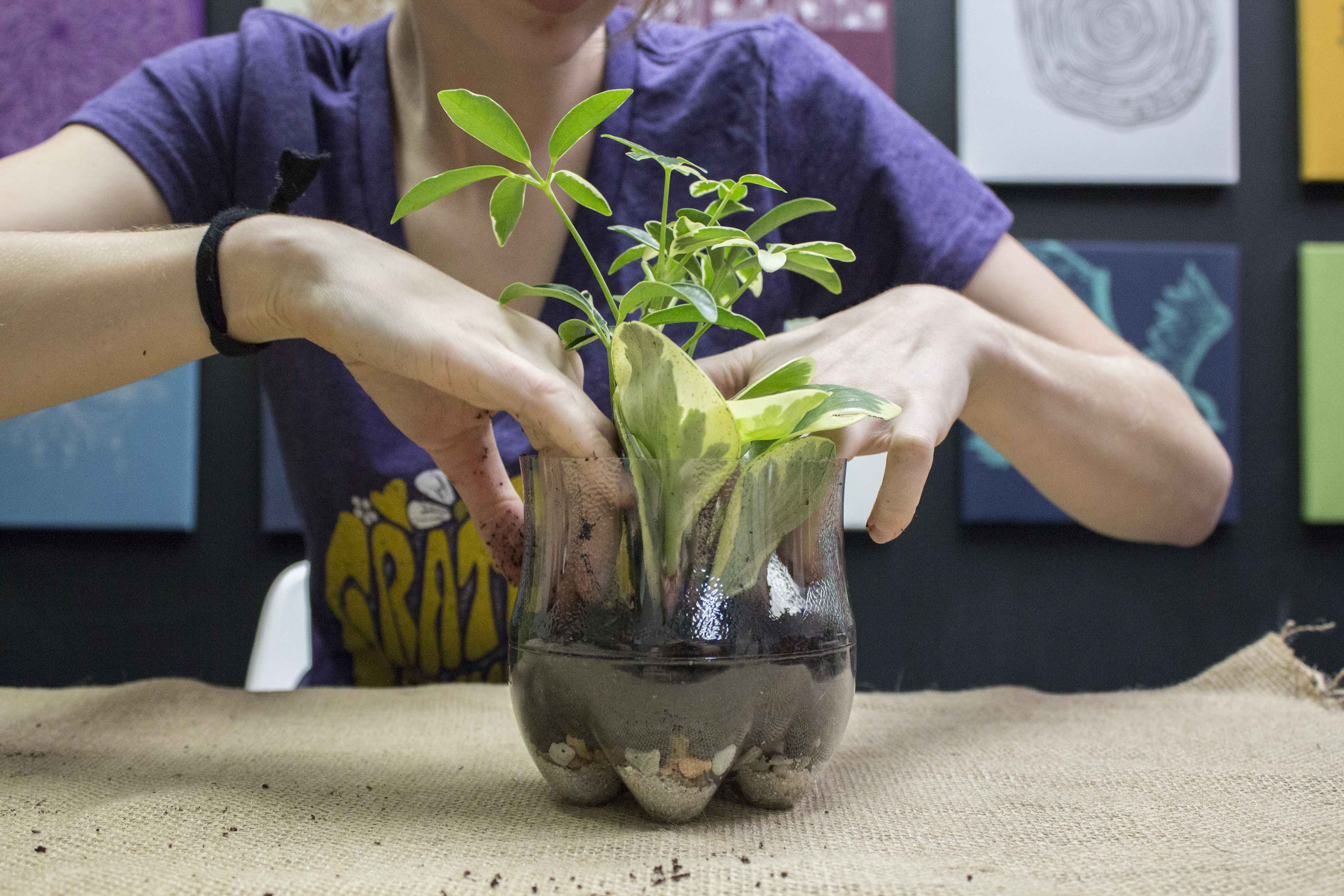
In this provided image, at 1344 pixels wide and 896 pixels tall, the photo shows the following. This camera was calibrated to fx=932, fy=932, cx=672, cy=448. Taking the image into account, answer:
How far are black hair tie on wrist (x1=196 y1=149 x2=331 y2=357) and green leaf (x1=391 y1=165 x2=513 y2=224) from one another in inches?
3.7

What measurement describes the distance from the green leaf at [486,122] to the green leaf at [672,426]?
0.33 feet

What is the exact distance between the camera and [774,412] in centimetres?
39

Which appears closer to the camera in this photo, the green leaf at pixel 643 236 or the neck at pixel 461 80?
the green leaf at pixel 643 236

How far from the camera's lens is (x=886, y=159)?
0.82 meters

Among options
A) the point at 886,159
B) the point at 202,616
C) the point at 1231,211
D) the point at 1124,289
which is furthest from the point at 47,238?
the point at 1231,211

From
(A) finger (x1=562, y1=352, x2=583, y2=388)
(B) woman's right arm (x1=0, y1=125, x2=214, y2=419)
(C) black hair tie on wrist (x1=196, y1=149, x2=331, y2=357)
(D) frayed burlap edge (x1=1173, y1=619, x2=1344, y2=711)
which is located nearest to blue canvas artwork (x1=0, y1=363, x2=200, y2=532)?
(B) woman's right arm (x1=0, y1=125, x2=214, y2=419)

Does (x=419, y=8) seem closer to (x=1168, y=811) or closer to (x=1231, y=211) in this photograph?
(x=1168, y=811)

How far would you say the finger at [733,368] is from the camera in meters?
0.51

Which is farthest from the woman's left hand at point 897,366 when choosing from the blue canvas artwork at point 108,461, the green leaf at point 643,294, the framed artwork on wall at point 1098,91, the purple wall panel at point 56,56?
the purple wall panel at point 56,56

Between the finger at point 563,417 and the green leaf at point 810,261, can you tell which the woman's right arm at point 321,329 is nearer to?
the finger at point 563,417

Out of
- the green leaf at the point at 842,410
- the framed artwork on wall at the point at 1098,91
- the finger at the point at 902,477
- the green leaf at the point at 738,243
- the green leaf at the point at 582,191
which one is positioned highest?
the framed artwork on wall at the point at 1098,91

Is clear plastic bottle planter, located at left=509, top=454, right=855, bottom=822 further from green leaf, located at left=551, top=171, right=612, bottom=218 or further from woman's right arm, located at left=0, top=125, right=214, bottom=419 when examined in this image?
woman's right arm, located at left=0, top=125, right=214, bottom=419

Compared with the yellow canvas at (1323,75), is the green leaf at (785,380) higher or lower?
lower

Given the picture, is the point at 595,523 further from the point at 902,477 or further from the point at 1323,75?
the point at 1323,75
